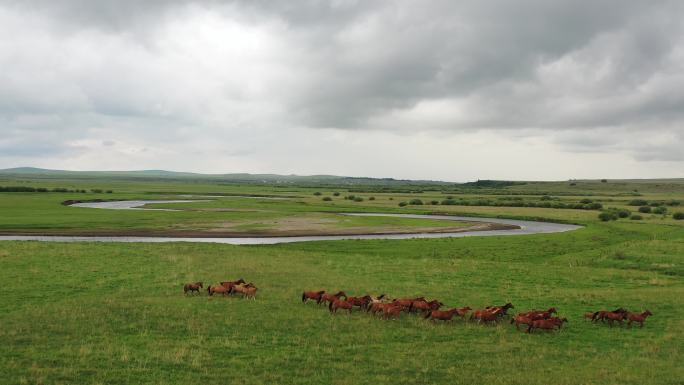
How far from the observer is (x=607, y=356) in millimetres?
15117

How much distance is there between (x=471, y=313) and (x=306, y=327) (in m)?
6.60

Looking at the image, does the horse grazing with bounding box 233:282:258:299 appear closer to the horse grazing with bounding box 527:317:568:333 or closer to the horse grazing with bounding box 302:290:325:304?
the horse grazing with bounding box 302:290:325:304

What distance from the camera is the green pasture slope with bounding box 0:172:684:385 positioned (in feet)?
43.7

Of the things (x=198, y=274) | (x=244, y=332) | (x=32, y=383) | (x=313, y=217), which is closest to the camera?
(x=32, y=383)

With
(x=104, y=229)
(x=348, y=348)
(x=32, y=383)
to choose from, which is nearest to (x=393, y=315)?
(x=348, y=348)

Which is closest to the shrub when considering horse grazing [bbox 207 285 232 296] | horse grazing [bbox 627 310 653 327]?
horse grazing [bbox 627 310 653 327]

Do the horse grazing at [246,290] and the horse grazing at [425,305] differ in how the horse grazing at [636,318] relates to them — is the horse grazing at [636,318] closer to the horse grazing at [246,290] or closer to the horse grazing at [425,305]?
the horse grazing at [425,305]

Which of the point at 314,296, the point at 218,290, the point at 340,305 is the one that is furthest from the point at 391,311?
the point at 218,290

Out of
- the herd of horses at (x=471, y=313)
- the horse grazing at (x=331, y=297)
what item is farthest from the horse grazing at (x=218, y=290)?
the herd of horses at (x=471, y=313)

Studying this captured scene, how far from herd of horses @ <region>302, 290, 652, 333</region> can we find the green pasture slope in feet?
1.32

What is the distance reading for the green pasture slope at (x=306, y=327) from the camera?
13.3 metres

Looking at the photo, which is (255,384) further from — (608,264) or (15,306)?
→ (608,264)

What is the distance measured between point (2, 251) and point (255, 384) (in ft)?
111

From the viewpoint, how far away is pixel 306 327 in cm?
1775
